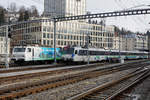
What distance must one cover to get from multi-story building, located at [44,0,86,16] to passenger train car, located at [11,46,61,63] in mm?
41270

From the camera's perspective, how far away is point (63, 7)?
279ft

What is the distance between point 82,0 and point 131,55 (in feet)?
140

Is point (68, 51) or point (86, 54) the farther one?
point (86, 54)

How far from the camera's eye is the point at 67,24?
89.1 m

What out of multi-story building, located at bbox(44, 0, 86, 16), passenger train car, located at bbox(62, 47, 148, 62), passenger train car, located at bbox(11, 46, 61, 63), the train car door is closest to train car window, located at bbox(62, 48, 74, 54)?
passenger train car, located at bbox(62, 47, 148, 62)

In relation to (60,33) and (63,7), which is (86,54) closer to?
(60,33)

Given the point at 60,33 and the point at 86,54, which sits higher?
the point at 60,33

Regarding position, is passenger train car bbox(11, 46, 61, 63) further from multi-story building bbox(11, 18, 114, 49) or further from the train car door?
multi-story building bbox(11, 18, 114, 49)

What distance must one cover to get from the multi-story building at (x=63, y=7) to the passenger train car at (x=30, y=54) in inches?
1625

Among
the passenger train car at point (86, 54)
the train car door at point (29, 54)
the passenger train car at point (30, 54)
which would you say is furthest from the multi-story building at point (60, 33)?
the train car door at point (29, 54)

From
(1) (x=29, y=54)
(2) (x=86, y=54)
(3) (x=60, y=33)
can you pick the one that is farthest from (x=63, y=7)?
(1) (x=29, y=54)

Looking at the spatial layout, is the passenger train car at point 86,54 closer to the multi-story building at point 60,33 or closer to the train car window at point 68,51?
the train car window at point 68,51

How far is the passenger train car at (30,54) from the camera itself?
1147 inches

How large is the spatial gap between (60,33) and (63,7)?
34.6 ft
